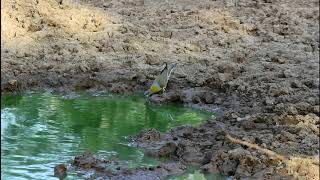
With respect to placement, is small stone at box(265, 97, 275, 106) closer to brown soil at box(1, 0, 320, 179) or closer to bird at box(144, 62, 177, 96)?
brown soil at box(1, 0, 320, 179)

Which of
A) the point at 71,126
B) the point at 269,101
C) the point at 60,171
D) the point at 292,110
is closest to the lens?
the point at 60,171

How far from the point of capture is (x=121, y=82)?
8.92 m

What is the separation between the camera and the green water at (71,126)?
17.7 ft

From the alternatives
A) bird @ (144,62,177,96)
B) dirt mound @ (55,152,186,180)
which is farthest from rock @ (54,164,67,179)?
bird @ (144,62,177,96)

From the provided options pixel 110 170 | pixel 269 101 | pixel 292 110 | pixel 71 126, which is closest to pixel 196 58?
pixel 269 101

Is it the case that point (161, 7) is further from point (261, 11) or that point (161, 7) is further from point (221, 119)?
point (221, 119)

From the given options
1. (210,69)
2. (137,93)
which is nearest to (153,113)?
(137,93)

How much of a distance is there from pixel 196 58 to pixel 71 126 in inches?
145

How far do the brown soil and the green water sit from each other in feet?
1.33

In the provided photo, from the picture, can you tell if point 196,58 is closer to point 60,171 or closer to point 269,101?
point 269,101

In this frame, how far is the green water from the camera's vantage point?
5387 millimetres

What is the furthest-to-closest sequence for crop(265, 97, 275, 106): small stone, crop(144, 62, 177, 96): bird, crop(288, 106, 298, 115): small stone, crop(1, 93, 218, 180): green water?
crop(144, 62, 177, 96): bird
crop(265, 97, 275, 106): small stone
crop(288, 106, 298, 115): small stone
crop(1, 93, 218, 180): green water

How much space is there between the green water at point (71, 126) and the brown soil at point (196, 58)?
405 mm

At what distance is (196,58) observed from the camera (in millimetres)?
9891
